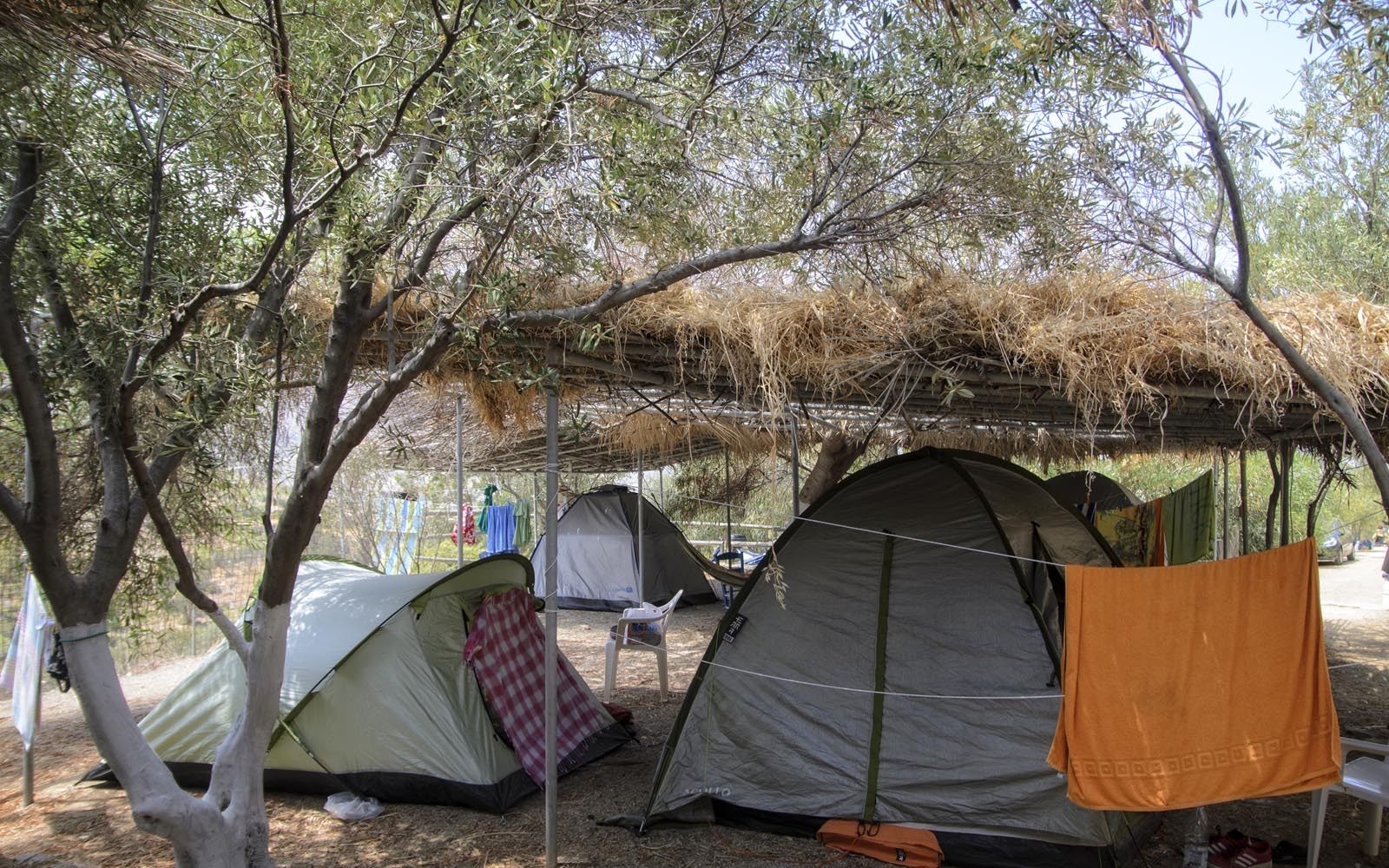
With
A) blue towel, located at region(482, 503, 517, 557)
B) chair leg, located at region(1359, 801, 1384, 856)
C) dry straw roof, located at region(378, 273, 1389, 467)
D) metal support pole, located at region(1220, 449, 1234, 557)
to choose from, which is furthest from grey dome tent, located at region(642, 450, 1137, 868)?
blue towel, located at region(482, 503, 517, 557)

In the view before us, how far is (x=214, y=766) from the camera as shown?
11.4 feet

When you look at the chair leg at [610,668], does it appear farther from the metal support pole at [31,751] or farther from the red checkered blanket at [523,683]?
the metal support pole at [31,751]

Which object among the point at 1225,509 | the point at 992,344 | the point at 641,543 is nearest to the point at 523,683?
the point at 992,344

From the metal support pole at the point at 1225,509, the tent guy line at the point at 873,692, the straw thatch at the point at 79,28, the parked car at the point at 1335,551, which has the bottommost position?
the parked car at the point at 1335,551

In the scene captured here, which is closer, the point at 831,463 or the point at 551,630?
the point at 551,630

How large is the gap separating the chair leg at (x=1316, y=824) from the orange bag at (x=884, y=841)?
1.52 metres

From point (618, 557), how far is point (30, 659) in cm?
741

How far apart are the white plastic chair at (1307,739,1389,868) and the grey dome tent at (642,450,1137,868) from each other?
0.76 m


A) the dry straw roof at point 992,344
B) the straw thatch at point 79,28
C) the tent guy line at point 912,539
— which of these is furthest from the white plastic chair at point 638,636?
the straw thatch at point 79,28

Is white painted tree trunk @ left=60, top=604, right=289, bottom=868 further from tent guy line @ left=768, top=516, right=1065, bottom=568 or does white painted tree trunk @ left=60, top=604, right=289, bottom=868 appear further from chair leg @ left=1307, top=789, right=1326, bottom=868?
chair leg @ left=1307, top=789, right=1326, bottom=868

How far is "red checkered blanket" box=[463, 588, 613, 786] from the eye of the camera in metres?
5.15

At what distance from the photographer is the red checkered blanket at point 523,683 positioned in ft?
16.9

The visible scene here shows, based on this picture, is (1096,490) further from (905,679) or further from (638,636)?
(905,679)

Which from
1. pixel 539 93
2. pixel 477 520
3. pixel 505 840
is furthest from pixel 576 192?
pixel 477 520
